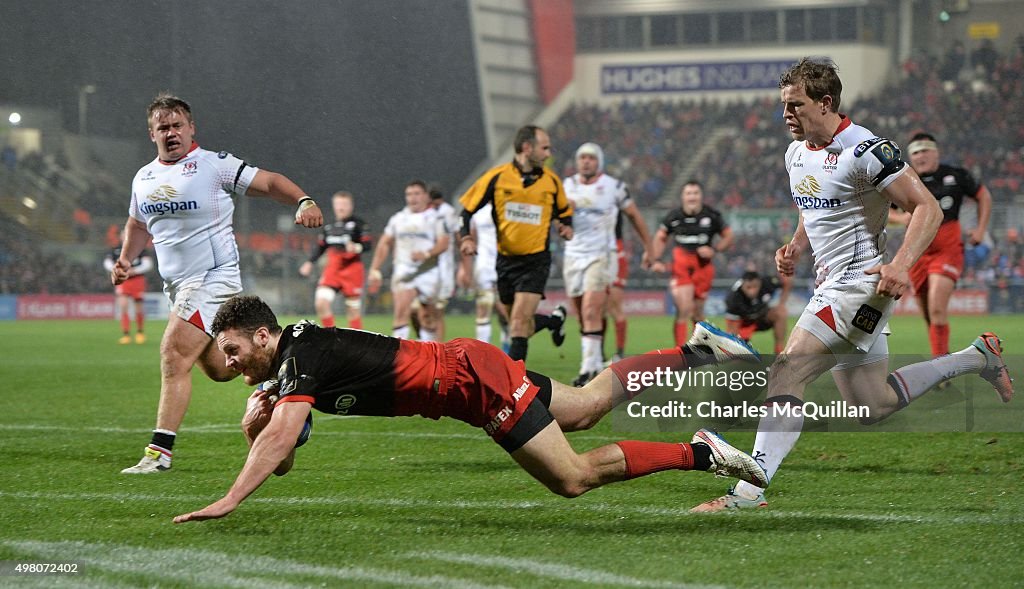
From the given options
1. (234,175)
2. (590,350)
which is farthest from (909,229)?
(590,350)

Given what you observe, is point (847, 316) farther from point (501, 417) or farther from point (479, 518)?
point (479, 518)

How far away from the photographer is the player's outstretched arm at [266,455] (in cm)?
476

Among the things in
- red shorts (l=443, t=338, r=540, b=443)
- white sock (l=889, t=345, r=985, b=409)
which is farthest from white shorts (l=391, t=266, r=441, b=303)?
red shorts (l=443, t=338, r=540, b=443)

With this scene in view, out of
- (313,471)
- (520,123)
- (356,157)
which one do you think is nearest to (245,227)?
(356,157)

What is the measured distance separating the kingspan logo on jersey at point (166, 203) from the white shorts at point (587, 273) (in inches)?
243

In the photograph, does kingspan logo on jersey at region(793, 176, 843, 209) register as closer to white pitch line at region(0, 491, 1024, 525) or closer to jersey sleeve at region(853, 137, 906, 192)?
jersey sleeve at region(853, 137, 906, 192)

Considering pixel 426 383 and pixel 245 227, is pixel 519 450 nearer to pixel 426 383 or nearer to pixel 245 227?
pixel 426 383

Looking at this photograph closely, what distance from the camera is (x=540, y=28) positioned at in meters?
46.6

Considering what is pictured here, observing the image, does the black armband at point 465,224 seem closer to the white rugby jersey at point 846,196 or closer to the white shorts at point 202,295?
the white shorts at point 202,295

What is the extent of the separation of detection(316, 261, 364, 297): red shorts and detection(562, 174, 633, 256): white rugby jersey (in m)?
4.79

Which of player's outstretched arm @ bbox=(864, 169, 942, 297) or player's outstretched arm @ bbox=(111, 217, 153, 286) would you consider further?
player's outstretched arm @ bbox=(111, 217, 153, 286)

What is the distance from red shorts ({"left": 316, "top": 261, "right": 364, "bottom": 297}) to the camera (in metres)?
17.6

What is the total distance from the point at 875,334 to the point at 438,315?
11.1 metres

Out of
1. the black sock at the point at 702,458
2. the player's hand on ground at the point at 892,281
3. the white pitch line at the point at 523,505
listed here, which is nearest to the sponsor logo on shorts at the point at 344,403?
the white pitch line at the point at 523,505
